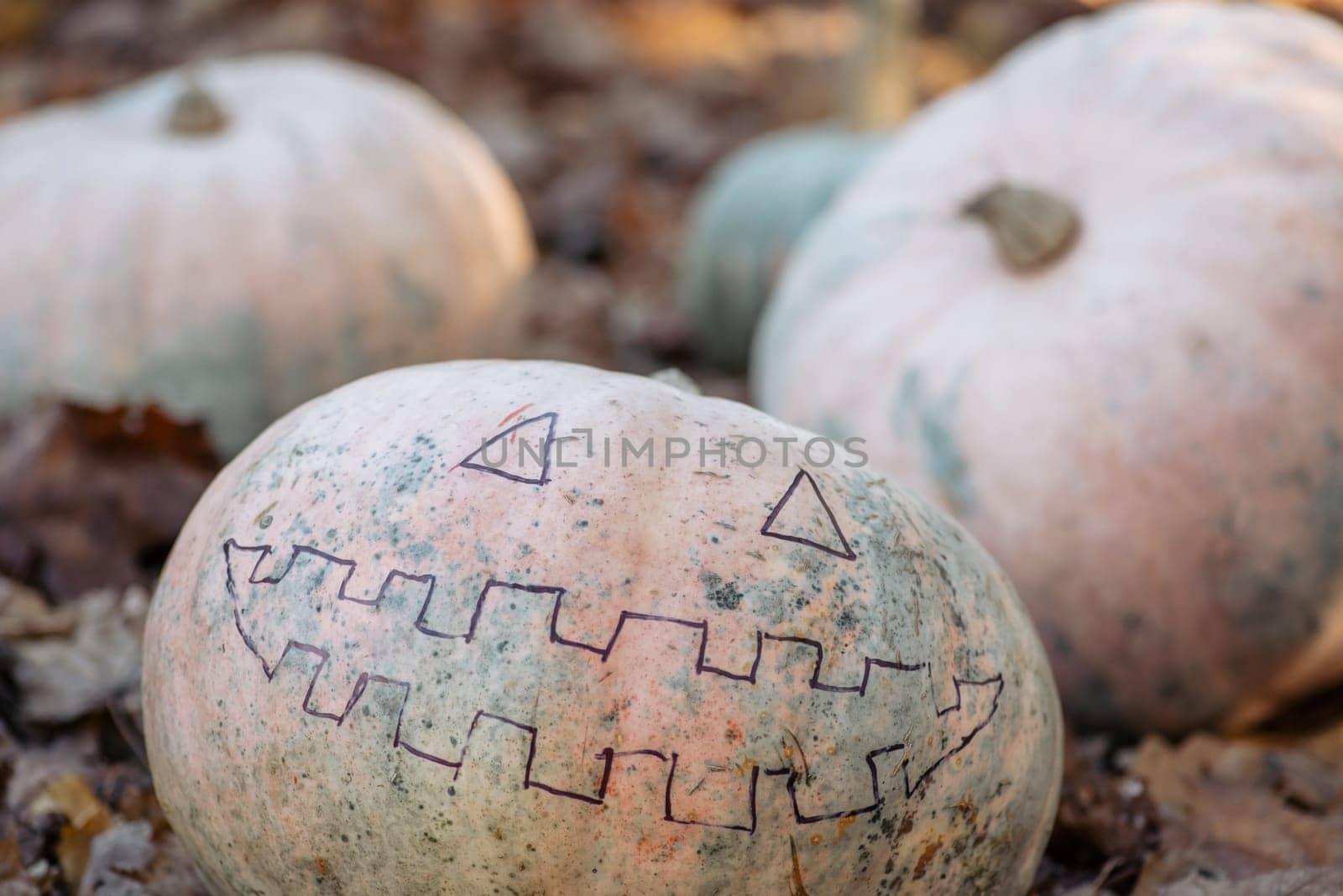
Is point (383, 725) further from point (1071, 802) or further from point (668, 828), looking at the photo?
point (1071, 802)

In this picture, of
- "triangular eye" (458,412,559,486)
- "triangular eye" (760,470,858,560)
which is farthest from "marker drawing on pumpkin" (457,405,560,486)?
"triangular eye" (760,470,858,560)

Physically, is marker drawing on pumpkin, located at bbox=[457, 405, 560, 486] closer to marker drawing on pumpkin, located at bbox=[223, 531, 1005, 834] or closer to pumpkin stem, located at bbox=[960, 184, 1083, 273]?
marker drawing on pumpkin, located at bbox=[223, 531, 1005, 834]

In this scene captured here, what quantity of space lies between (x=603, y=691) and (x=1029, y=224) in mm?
1332

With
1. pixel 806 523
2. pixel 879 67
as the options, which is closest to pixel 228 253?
pixel 806 523

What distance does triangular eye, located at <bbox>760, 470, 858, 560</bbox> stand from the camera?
1.30 metres

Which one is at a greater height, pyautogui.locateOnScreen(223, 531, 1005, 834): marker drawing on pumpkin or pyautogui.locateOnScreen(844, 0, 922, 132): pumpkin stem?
pyautogui.locateOnScreen(223, 531, 1005, 834): marker drawing on pumpkin

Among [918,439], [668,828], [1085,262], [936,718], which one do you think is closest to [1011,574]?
[918,439]

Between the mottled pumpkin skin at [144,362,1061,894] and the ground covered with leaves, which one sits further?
the ground covered with leaves

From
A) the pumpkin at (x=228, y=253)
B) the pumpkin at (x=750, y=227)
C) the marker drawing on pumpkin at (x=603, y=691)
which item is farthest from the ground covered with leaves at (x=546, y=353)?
the marker drawing on pumpkin at (x=603, y=691)

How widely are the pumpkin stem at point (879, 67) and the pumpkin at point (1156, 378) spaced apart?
241 centimetres

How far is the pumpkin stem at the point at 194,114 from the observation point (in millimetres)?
2932

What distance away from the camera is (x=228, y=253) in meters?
2.77

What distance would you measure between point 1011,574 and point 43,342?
2.04 metres

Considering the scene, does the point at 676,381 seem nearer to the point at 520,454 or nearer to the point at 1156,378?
the point at 520,454
